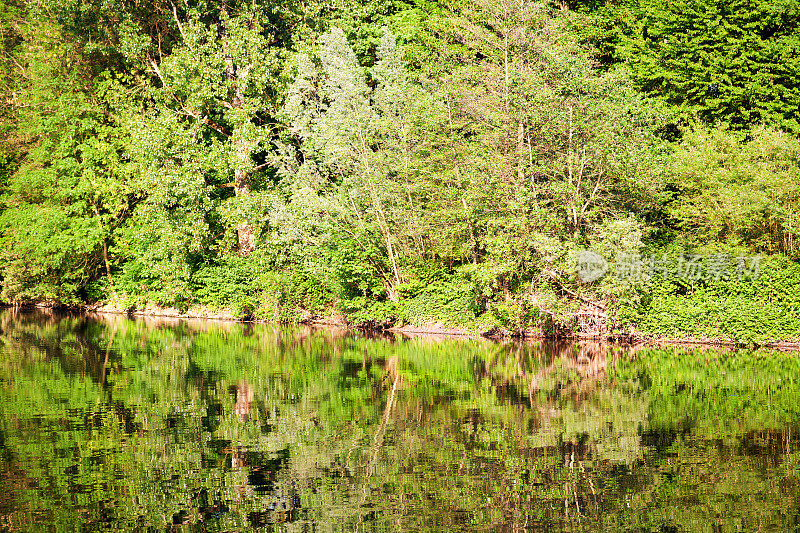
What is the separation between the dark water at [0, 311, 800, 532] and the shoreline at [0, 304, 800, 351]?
1.23 metres

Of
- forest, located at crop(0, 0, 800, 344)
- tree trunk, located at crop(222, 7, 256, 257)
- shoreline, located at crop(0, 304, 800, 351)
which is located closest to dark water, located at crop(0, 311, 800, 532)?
shoreline, located at crop(0, 304, 800, 351)

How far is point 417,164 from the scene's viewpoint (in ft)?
84.8

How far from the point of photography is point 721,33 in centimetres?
2802

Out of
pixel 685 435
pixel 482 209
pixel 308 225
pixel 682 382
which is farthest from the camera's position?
pixel 308 225

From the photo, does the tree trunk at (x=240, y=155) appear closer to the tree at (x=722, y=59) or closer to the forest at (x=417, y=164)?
the forest at (x=417, y=164)

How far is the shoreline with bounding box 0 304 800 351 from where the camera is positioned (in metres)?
22.0

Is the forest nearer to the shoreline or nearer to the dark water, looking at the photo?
the shoreline

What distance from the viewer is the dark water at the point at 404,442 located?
8820mm

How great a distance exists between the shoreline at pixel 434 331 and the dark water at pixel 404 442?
4.03ft

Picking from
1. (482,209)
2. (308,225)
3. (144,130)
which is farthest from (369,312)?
(144,130)

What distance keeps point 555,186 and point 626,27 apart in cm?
1223

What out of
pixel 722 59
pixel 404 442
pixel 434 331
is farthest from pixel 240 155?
pixel 404 442

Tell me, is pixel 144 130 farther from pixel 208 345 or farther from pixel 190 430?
pixel 190 430

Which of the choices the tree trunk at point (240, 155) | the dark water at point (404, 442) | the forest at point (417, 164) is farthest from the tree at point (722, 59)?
the tree trunk at point (240, 155)
